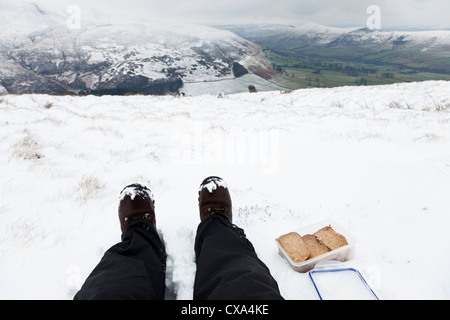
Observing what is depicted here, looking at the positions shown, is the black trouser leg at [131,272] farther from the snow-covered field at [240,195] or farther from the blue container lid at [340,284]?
the blue container lid at [340,284]

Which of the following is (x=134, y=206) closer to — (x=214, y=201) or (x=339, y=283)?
(x=214, y=201)

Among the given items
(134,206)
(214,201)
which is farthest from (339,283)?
(134,206)

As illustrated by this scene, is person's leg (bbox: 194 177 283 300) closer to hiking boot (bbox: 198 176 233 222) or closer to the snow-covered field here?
hiking boot (bbox: 198 176 233 222)

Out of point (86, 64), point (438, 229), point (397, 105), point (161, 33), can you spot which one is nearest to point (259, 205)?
point (438, 229)

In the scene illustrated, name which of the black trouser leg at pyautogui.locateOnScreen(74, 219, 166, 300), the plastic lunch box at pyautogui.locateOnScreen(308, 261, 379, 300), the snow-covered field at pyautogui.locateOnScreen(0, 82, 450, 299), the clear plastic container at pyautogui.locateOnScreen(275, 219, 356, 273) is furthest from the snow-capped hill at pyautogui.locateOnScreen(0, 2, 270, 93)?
the plastic lunch box at pyautogui.locateOnScreen(308, 261, 379, 300)
